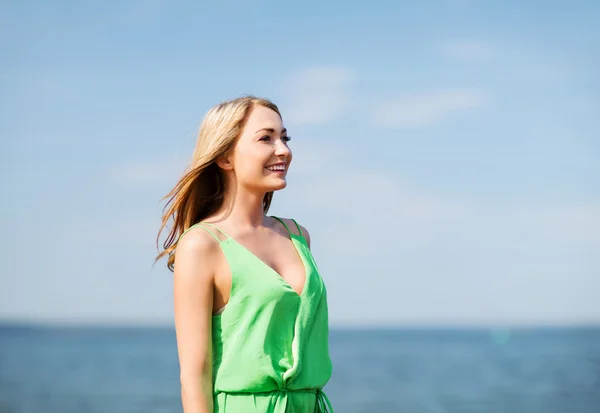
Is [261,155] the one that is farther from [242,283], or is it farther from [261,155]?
[242,283]

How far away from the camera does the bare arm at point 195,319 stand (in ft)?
10.2

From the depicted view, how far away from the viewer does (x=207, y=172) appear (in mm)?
3486

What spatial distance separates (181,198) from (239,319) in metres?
0.58

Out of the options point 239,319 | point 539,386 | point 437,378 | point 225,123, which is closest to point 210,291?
point 239,319

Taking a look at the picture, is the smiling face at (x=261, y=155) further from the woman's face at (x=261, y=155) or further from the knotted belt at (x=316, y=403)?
the knotted belt at (x=316, y=403)

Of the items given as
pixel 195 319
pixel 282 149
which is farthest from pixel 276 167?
pixel 195 319

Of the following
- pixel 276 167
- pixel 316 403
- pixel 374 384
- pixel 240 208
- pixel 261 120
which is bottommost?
pixel 374 384

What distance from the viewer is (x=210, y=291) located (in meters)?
3.18

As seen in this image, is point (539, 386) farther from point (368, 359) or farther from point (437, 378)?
point (368, 359)

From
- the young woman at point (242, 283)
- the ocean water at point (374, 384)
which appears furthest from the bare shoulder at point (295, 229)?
the ocean water at point (374, 384)

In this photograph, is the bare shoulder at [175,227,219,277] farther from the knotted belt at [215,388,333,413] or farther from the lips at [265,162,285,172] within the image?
the knotted belt at [215,388,333,413]

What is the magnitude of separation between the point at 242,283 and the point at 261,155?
1.60 ft

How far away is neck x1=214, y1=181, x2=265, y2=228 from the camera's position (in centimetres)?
340

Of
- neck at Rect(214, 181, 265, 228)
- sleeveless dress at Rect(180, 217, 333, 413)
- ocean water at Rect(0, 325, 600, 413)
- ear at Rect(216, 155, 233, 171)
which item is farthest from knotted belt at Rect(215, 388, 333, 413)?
ocean water at Rect(0, 325, 600, 413)
